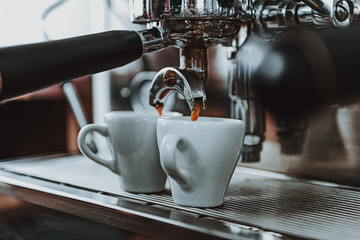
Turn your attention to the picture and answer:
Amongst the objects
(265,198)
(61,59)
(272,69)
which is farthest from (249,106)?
(61,59)

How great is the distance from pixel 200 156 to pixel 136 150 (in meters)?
0.09

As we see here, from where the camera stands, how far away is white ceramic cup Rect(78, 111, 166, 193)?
0.46 m

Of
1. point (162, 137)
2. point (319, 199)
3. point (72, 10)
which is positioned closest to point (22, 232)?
point (162, 137)

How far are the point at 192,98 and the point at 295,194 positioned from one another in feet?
0.46

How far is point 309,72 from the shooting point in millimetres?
528

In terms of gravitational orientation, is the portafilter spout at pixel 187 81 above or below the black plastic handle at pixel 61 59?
below

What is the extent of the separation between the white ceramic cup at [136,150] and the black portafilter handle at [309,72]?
163 millimetres

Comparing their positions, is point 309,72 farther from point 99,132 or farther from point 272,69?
point 99,132

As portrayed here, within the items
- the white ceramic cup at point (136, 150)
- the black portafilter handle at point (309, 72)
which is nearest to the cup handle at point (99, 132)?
the white ceramic cup at point (136, 150)

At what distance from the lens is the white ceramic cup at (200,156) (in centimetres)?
39

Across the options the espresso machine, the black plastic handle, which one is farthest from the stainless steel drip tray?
the black plastic handle

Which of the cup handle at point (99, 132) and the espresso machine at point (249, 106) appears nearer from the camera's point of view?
the espresso machine at point (249, 106)

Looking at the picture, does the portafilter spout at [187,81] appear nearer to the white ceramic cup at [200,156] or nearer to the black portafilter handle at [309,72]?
the white ceramic cup at [200,156]

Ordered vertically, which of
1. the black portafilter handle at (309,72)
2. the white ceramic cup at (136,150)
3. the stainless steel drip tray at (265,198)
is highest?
the black portafilter handle at (309,72)
